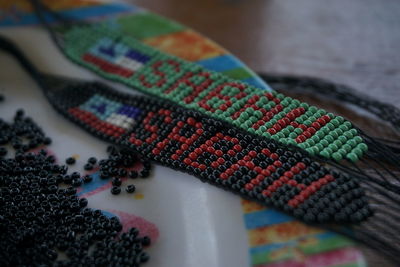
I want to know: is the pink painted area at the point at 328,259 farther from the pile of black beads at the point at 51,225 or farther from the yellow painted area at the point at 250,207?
the pile of black beads at the point at 51,225

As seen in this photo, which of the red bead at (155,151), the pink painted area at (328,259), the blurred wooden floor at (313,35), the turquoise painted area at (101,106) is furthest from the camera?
the blurred wooden floor at (313,35)

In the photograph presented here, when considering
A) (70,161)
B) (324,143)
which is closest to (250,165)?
(324,143)

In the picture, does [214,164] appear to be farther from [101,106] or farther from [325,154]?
[101,106]

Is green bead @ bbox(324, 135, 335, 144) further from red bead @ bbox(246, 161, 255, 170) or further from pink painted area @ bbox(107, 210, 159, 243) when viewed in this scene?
pink painted area @ bbox(107, 210, 159, 243)

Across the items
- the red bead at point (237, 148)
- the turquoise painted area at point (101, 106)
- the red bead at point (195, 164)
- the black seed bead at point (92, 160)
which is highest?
the red bead at point (237, 148)

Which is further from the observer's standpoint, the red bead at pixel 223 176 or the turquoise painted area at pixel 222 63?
the turquoise painted area at pixel 222 63

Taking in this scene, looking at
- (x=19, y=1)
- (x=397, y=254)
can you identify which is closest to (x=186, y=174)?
(x=397, y=254)

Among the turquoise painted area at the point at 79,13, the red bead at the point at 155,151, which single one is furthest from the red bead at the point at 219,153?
the turquoise painted area at the point at 79,13
